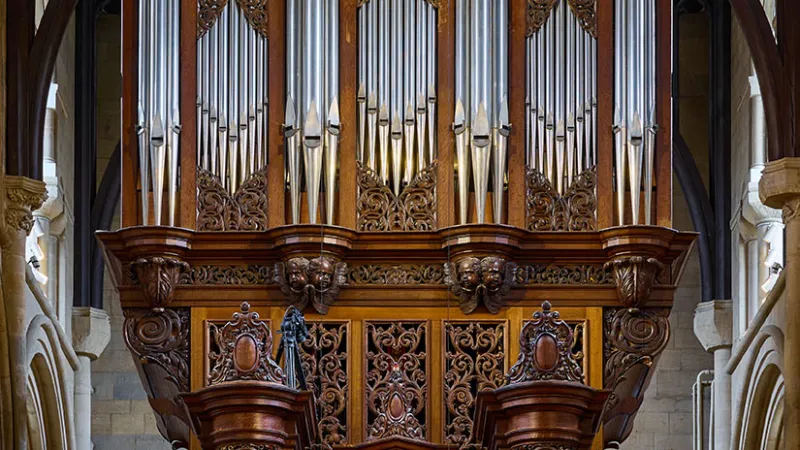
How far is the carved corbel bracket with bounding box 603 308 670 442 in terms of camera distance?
1861 centimetres

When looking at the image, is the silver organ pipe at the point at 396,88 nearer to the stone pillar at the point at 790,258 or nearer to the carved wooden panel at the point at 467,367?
the carved wooden panel at the point at 467,367

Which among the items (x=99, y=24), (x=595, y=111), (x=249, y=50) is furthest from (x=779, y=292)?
(x=99, y=24)

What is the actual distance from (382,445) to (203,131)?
2.97 m

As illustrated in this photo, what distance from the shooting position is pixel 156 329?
1873cm

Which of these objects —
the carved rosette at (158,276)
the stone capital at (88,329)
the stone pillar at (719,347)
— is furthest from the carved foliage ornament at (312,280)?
the stone pillar at (719,347)

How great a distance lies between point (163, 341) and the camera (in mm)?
18703

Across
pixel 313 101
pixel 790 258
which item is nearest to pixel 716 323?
pixel 790 258

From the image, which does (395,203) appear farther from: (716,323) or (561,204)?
(716,323)

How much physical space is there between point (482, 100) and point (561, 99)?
63 cm

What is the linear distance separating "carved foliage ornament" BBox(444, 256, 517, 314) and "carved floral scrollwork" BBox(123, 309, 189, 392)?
2037 mm

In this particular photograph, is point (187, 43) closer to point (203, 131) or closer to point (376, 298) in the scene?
point (203, 131)

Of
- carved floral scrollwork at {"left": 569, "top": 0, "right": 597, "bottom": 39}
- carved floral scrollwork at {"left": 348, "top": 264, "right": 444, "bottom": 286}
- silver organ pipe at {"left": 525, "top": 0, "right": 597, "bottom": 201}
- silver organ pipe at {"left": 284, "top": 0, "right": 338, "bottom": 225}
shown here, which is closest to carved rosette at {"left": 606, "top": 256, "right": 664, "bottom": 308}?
silver organ pipe at {"left": 525, "top": 0, "right": 597, "bottom": 201}

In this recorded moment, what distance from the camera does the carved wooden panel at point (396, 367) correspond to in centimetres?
1845

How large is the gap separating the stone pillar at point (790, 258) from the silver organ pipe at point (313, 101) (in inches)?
141
